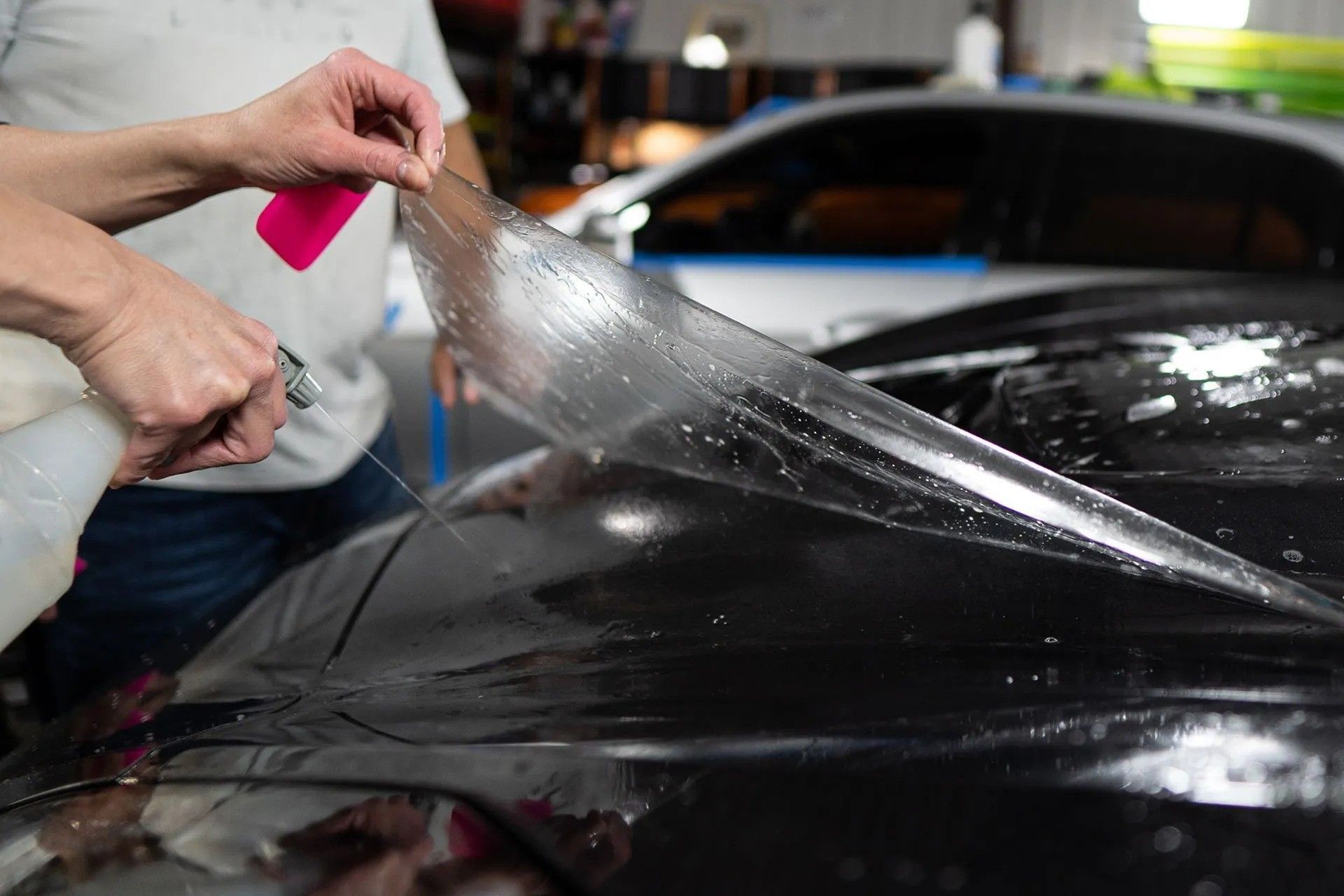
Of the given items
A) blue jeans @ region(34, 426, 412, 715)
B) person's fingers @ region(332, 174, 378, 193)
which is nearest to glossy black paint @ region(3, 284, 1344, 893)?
blue jeans @ region(34, 426, 412, 715)

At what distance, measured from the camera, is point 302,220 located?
4.03 ft

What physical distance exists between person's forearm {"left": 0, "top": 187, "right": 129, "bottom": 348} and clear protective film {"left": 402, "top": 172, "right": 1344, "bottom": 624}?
385mm

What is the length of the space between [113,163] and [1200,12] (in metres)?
8.49

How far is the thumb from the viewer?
1.15 meters

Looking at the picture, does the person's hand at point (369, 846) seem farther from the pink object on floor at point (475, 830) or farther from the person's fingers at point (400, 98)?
the person's fingers at point (400, 98)

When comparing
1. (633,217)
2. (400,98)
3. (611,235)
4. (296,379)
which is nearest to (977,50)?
(633,217)

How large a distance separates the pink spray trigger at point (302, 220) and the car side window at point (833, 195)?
224cm

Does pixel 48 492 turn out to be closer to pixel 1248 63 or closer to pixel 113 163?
pixel 113 163

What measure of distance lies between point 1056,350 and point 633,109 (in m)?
7.48

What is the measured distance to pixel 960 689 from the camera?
79 centimetres

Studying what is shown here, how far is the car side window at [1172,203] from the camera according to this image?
3191 millimetres

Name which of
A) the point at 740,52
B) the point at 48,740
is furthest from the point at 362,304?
the point at 740,52

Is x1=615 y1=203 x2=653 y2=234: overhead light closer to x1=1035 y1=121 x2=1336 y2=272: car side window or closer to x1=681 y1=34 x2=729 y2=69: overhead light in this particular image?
x1=1035 y1=121 x2=1336 y2=272: car side window

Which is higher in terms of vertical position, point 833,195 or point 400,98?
point 400,98
